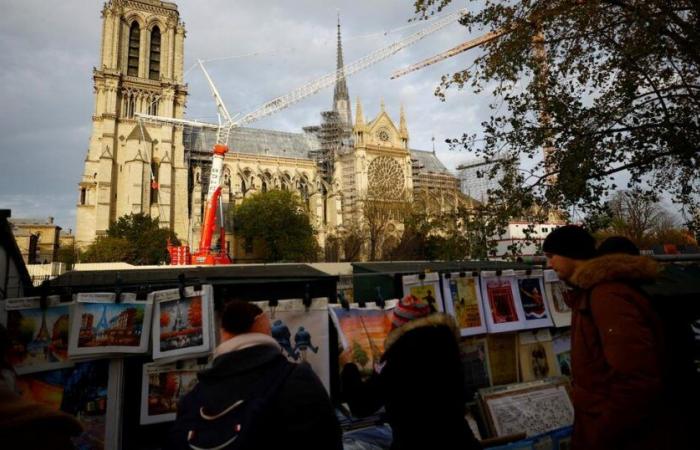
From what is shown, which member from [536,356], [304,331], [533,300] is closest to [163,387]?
[304,331]

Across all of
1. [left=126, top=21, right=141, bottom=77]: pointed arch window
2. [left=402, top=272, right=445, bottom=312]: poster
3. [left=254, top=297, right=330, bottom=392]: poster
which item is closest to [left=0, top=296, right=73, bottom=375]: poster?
[left=254, top=297, right=330, bottom=392]: poster

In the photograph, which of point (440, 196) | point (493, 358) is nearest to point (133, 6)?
point (440, 196)

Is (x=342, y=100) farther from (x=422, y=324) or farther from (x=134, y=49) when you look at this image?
(x=422, y=324)

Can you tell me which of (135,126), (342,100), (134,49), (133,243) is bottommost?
(133,243)

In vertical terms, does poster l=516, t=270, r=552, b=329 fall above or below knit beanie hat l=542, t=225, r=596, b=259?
below

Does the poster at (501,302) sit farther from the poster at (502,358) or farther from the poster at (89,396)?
the poster at (89,396)

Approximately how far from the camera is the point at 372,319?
13.6 ft

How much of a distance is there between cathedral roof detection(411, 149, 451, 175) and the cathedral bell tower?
3759cm

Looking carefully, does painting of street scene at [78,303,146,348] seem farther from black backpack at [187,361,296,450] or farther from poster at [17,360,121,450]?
black backpack at [187,361,296,450]

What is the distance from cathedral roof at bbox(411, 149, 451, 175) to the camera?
6875 cm

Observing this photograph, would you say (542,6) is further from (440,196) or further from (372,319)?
(440,196)

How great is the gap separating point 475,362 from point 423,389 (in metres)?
2.44

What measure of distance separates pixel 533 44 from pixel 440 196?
1776 inches

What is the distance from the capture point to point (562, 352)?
16.1 ft
